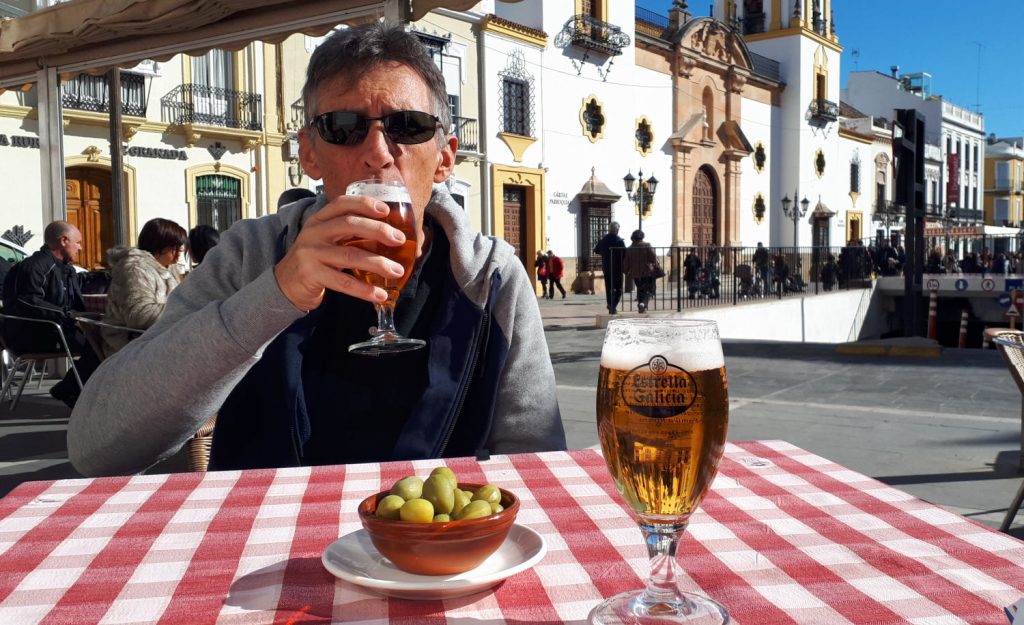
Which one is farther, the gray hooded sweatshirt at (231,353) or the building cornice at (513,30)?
the building cornice at (513,30)

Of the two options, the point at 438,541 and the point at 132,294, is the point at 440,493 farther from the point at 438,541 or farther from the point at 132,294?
the point at 132,294

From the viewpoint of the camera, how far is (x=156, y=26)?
16.5 feet

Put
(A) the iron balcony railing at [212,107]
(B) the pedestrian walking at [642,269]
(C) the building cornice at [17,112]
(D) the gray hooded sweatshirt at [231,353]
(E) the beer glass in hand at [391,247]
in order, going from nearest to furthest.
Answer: (E) the beer glass in hand at [391,247] → (D) the gray hooded sweatshirt at [231,353] → (C) the building cornice at [17,112] → (B) the pedestrian walking at [642,269] → (A) the iron balcony railing at [212,107]

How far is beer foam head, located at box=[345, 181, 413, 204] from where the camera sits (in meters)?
1.15

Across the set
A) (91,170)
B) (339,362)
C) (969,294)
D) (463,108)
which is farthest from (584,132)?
(339,362)

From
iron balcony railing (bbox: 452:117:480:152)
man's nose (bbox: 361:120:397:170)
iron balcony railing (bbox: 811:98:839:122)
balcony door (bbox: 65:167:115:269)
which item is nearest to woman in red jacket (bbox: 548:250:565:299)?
iron balcony railing (bbox: 452:117:480:152)

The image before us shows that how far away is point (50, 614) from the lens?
0.77 metres

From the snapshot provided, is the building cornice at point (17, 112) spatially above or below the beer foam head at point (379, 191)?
above

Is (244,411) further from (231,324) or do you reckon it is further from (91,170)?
(91,170)

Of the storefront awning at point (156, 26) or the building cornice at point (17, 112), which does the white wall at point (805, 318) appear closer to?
the storefront awning at point (156, 26)

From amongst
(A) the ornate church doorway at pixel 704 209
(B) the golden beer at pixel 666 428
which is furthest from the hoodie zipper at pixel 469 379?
(A) the ornate church doorway at pixel 704 209

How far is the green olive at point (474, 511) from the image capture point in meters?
0.79

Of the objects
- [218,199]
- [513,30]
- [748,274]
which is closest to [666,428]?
[748,274]

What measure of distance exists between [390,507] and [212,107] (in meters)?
16.3
